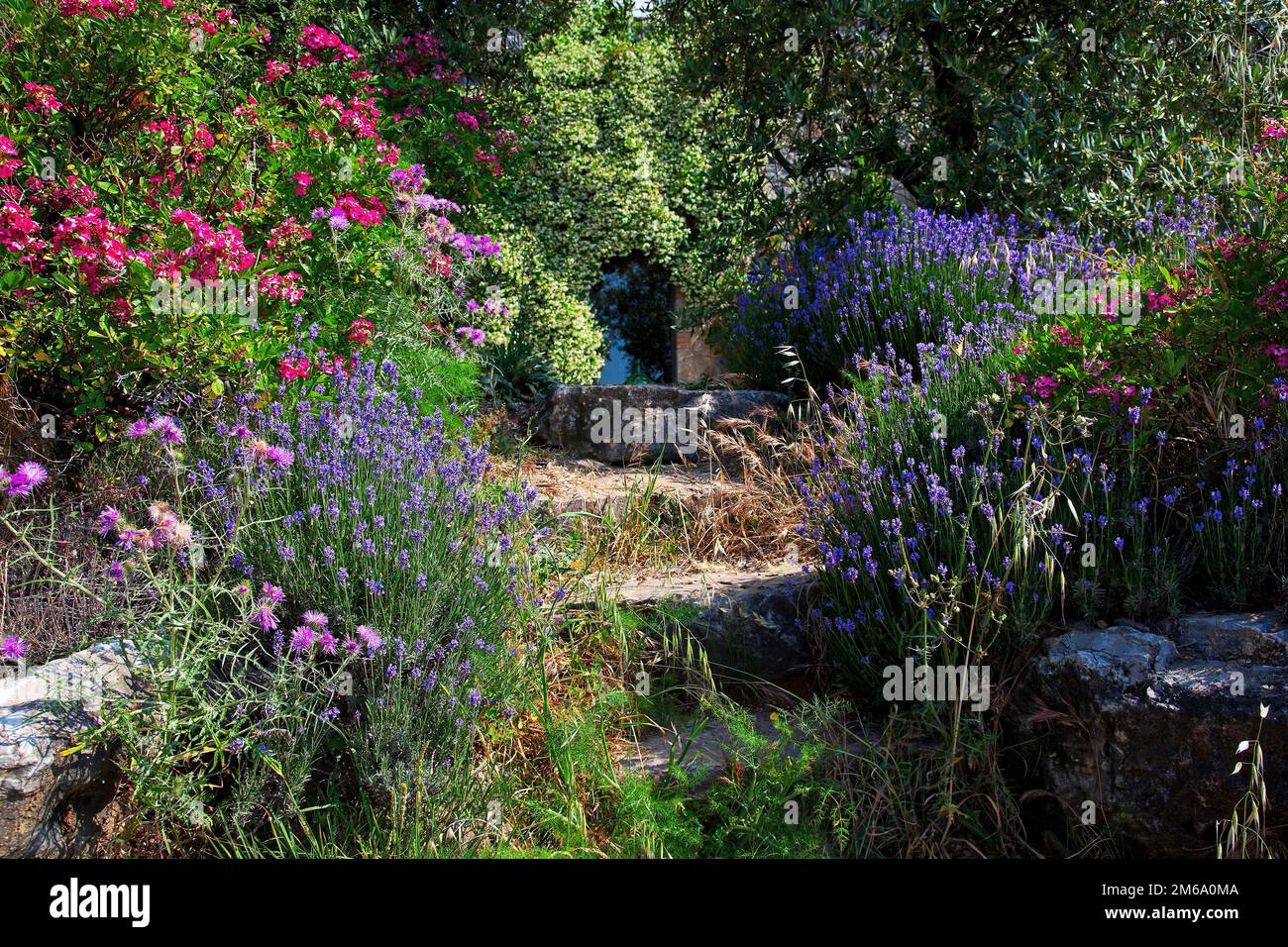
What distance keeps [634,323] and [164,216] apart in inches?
368

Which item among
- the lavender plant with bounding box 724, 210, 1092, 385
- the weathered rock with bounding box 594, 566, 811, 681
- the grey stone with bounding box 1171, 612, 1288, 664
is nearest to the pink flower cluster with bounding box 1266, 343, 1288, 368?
the grey stone with bounding box 1171, 612, 1288, 664

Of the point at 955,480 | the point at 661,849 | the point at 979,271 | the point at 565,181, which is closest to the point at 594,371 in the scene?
the point at 565,181

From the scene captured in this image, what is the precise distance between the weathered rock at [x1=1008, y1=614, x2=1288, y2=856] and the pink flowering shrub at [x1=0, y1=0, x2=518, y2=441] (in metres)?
3.09

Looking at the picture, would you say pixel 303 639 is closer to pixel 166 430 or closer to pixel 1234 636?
pixel 166 430

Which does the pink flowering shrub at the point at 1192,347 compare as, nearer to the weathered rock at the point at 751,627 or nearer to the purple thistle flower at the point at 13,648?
the weathered rock at the point at 751,627

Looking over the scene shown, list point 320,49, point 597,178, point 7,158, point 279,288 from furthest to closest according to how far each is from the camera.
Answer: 1. point 597,178
2. point 320,49
3. point 279,288
4. point 7,158

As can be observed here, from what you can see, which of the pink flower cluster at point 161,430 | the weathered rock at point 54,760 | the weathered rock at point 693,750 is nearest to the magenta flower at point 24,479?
the pink flower cluster at point 161,430

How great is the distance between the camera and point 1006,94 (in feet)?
20.4

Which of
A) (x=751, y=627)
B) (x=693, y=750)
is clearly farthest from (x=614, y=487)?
(x=693, y=750)

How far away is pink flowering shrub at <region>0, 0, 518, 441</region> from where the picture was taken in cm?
378

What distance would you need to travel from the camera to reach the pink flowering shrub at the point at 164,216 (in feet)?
12.4

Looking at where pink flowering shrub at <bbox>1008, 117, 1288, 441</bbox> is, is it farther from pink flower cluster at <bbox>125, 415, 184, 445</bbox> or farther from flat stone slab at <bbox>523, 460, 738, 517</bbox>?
pink flower cluster at <bbox>125, 415, 184, 445</bbox>

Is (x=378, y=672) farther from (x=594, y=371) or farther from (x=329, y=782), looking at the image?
(x=594, y=371)

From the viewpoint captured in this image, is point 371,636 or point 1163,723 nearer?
point 371,636
